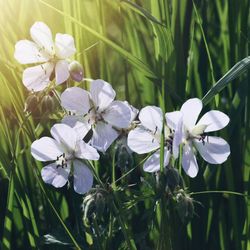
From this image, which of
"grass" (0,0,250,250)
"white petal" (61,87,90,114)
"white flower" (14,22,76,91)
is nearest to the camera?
"white petal" (61,87,90,114)

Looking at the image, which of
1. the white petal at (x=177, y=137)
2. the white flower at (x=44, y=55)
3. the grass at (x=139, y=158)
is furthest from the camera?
the grass at (x=139, y=158)

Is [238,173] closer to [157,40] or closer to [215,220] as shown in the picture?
[215,220]

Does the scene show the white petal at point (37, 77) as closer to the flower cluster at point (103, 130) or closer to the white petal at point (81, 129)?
the flower cluster at point (103, 130)

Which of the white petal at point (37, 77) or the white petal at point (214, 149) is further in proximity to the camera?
the white petal at point (37, 77)

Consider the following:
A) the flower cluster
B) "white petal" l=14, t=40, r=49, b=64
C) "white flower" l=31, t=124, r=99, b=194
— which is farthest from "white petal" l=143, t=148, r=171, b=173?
"white petal" l=14, t=40, r=49, b=64

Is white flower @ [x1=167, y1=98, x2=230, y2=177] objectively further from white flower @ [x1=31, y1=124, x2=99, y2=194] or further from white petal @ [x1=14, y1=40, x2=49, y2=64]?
white petal @ [x1=14, y1=40, x2=49, y2=64]

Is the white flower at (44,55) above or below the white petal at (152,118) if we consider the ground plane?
above

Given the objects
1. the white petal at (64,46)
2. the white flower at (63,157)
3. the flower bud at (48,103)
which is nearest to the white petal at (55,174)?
the white flower at (63,157)
